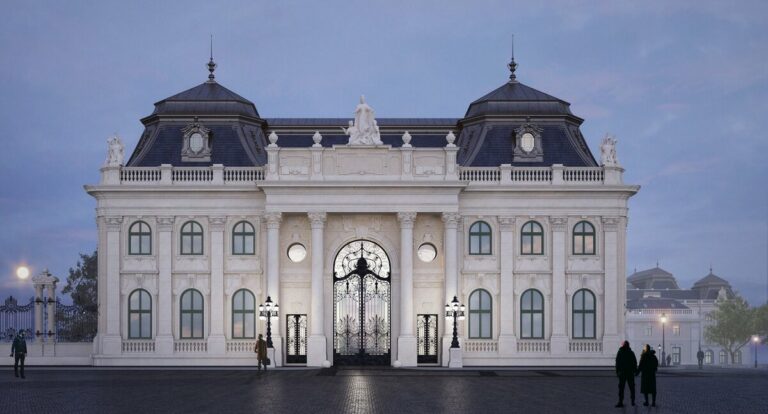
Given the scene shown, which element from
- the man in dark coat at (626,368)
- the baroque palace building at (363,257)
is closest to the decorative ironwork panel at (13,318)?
the baroque palace building at (363,257)

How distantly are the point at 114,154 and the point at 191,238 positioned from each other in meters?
5.61

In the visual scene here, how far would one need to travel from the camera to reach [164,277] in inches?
2103

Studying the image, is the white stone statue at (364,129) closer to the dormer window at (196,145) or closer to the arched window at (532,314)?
the dormer window at (196,145)

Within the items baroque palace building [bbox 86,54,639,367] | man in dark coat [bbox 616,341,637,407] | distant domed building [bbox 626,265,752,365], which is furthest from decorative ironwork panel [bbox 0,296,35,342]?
distant domed building [bbox 626,265,752,365]

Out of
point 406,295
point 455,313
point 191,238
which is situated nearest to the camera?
point 455,313

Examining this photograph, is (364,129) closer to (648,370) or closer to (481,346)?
(481,346)

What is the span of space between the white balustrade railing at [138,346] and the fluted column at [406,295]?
12.0 meters

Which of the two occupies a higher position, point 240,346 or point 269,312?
point 269,312

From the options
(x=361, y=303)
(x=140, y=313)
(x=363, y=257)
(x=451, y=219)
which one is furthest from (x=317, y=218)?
(x=140, y=313)

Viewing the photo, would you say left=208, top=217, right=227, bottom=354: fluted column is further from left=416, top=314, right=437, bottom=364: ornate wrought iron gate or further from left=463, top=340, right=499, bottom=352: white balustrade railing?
left=463, top=340, right=499, bottom=352: white balustrade railing

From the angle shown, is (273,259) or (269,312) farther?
(273,259)

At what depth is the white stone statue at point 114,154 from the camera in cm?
5378

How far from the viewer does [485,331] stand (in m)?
53.8

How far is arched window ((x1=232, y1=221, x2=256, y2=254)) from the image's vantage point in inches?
2122
